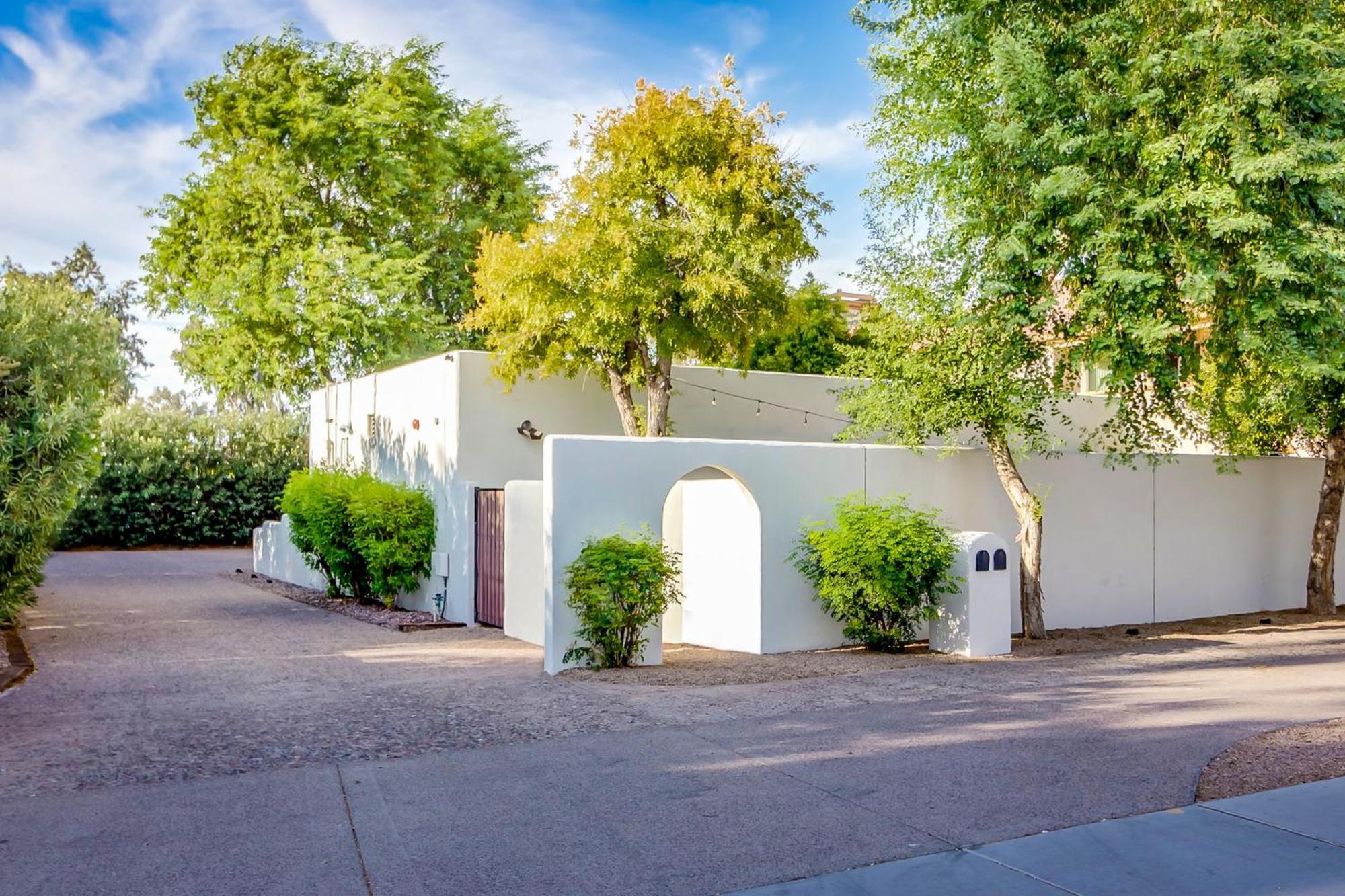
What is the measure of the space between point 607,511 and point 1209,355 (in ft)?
22.1

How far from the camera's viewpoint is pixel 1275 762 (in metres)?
6.93

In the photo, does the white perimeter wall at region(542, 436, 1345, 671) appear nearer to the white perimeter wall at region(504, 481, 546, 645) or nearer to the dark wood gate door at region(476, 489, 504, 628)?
the white perimeter wall at region(504, 481, 546, 645)

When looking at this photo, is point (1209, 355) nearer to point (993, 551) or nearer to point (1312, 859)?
point (993, 551)

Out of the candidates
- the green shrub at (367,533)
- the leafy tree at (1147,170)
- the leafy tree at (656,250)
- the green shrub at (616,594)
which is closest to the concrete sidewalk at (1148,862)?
the green shrub at (616,594)

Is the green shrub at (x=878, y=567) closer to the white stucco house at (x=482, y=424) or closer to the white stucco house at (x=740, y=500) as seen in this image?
the white stucco house at (x=740, y=500)

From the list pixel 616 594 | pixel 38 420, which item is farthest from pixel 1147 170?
pixel 38 420

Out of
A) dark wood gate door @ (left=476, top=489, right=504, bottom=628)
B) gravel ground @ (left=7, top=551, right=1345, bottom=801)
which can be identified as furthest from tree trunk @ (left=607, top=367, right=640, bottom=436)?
gravel ground @ (left=7, top=551, right=1345, bottom=801)

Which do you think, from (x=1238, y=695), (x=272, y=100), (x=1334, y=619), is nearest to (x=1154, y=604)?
(x=1334, y=619)

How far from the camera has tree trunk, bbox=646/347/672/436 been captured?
17.7 m

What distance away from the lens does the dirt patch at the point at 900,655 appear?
34.5 ft

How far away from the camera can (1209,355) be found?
11.8m

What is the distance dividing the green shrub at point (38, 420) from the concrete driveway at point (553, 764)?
1.22m

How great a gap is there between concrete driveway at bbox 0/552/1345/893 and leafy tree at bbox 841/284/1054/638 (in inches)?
96.4

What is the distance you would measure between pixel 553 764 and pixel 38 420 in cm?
728
